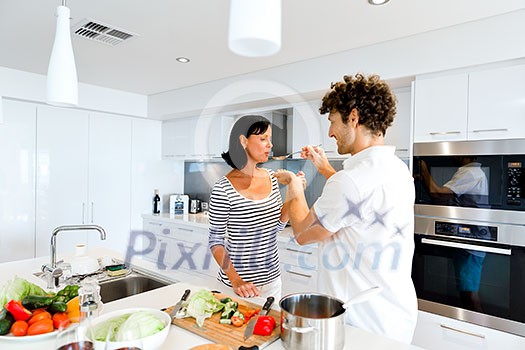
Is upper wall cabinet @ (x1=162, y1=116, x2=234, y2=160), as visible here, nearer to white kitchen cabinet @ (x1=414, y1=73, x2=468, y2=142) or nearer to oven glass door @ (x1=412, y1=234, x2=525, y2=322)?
white kitchen cabinet @ (x1=414, y1=73, x2=468, y2=142)

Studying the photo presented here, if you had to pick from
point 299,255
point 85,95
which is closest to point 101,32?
point 85,95

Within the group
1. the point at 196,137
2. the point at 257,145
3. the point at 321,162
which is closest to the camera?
the point at 321,162

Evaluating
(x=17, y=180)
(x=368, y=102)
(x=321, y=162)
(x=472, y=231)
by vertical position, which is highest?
(x=368, y=102)

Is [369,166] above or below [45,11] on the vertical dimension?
below

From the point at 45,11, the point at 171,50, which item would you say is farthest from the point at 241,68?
the point at 45,11

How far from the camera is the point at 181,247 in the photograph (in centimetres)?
381

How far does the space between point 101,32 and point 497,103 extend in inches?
94.7

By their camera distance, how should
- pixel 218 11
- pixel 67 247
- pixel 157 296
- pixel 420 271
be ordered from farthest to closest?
pixel 67 247
pixel 420 271
pixel 218 11
pixel 157 296

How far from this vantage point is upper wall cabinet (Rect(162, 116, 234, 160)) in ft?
11.9

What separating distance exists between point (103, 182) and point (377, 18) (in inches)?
125

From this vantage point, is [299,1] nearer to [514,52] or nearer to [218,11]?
[218,11]

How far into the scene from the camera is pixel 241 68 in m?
2.92

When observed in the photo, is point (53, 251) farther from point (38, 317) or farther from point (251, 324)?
point (251, 324)

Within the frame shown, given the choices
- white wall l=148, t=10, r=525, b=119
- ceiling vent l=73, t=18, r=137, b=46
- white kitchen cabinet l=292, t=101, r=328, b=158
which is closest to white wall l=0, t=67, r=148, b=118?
white wall l=148, t=10, r=525, b=119
